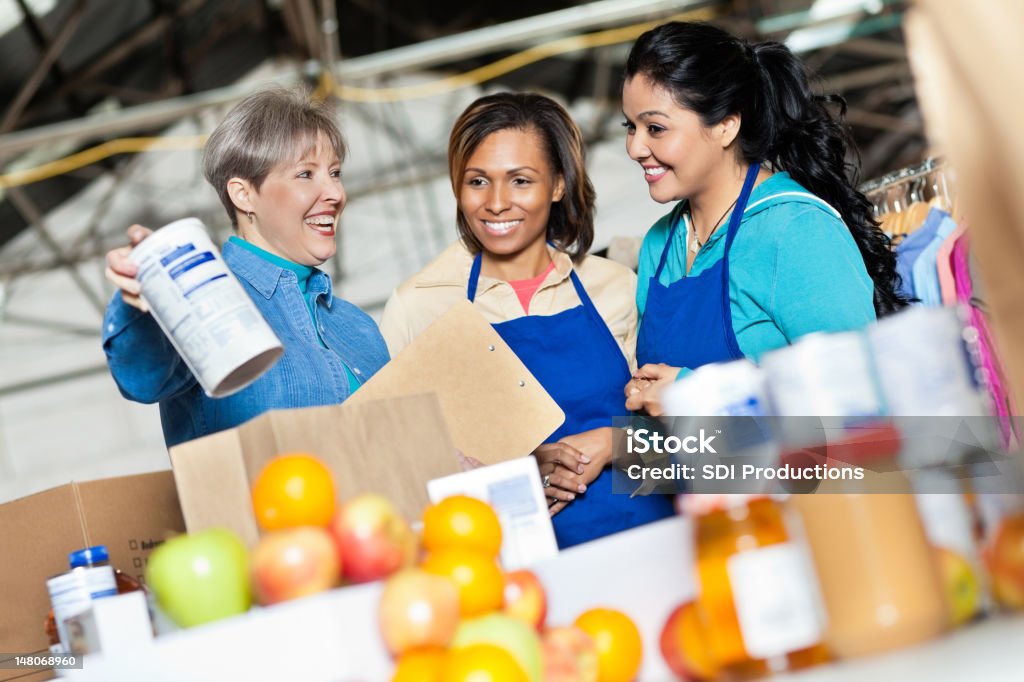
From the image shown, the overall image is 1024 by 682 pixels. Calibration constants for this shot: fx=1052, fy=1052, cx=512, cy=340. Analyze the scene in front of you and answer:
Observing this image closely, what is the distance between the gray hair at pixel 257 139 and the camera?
6.02 feet

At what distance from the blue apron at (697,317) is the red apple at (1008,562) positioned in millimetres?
855

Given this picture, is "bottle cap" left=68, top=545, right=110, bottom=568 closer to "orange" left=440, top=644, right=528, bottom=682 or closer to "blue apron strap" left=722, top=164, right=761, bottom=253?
"orange" left=440, top=644, right=528, bottom=682

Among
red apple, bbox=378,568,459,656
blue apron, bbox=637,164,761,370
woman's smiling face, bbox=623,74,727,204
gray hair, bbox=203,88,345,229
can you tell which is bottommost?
red apple, bbox=378,568,459,656

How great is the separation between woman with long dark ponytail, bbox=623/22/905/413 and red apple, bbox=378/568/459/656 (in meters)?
0.85

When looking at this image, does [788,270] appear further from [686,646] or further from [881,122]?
[881,122]

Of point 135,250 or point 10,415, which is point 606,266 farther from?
point 10,415

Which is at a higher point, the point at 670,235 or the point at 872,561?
Result: the point at 670,235

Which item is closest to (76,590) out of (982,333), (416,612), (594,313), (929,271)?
(416,612)

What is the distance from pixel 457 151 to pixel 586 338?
19.9 inches

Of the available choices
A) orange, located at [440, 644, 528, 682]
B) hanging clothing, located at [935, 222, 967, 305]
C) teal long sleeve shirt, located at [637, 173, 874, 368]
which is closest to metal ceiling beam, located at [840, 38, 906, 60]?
hanging clothing, located at [935, 222, 967, 305]

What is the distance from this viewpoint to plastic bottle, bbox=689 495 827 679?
88cm

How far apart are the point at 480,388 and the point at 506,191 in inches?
32.6

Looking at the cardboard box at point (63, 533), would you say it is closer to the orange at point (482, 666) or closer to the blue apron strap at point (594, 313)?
the orange at point (482, 666)

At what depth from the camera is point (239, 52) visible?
7.43 m
